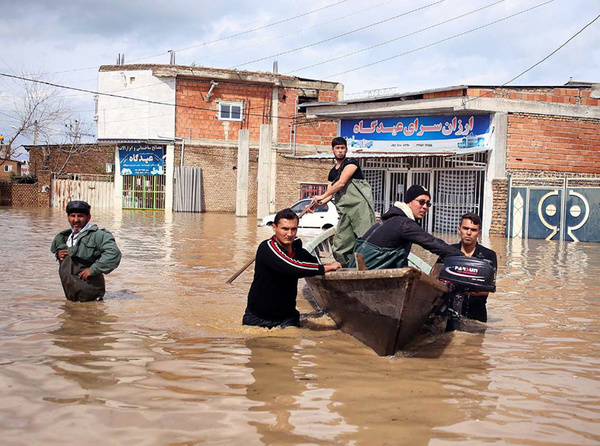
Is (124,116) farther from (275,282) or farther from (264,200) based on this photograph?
(275,282)

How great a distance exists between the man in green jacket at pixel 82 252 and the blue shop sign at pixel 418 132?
15675 millimetres

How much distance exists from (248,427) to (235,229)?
17.6m

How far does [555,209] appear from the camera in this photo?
63.2 feet

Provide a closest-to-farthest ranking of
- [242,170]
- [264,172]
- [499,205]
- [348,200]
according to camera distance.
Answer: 1. [348,200]
2. [499,205]
3. [264,172]
4. [242,170]

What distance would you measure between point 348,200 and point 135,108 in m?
28.4

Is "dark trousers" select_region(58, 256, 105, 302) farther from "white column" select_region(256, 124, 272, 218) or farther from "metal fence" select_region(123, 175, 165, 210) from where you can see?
"metal fence" select_region(123, 175, 165, 210)

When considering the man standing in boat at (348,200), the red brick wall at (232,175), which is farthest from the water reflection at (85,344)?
the red brick wall at (232,175)

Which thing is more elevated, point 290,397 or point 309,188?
point 309,188

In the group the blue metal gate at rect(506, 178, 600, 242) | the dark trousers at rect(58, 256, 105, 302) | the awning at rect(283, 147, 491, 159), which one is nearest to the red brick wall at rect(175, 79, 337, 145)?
the awning at rect(283, 147, 491, 159)

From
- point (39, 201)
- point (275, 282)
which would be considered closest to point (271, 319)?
point (275, 282)

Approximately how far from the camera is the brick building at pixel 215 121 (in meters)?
33.7

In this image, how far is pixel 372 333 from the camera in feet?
18.3

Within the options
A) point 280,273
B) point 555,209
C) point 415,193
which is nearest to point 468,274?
point 415,193

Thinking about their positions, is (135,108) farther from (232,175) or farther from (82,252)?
(82,252)
